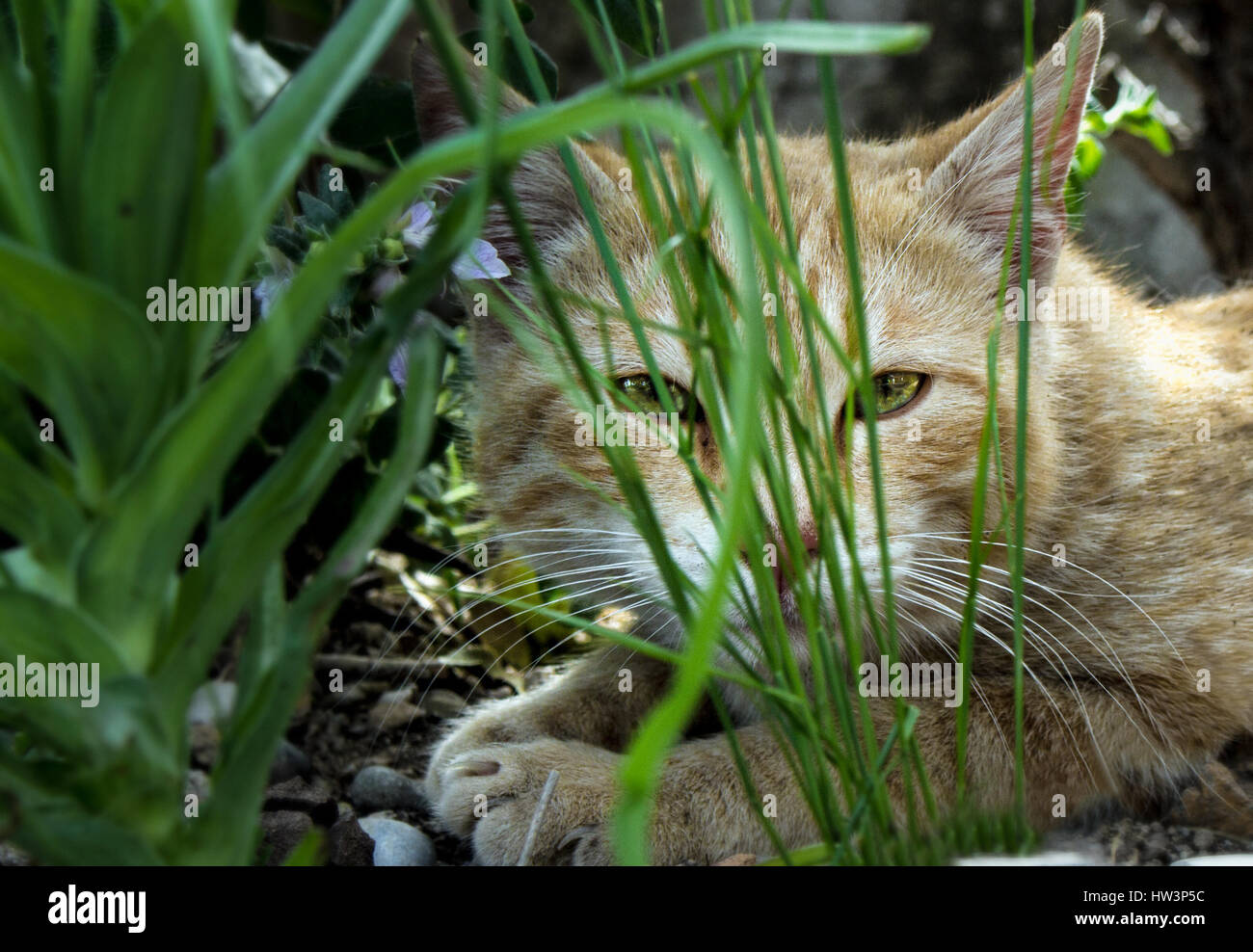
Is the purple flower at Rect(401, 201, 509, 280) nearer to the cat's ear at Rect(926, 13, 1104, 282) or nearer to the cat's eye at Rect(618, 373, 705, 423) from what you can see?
the cat's eye at Rect(618, 373, 705, 423)

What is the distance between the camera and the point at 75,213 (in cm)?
69

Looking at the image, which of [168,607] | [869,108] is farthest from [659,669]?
[869,108]

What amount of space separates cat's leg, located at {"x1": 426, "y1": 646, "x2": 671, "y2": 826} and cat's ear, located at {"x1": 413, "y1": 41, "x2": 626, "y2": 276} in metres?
0.68

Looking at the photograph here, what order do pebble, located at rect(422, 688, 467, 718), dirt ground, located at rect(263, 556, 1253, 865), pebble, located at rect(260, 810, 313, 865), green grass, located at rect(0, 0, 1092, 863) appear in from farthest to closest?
pebble, located at rect(422, 688, 467, 718) → dirt ground, located at rect(263, 556, 1253, 865) → pebble, located at rect(260, 810, 313, 865) → green grass, located at rect(0, 0, 1092, 863)

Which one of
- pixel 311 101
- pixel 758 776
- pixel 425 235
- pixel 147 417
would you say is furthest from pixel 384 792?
pixel 311 101

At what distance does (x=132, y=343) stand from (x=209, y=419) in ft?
0.21

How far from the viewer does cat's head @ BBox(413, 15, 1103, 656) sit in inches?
56.6

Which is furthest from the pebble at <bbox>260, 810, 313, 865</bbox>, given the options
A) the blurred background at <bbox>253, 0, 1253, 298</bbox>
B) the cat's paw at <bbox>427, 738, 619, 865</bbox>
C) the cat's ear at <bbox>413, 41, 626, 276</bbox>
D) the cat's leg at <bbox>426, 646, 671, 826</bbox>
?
the blurred background at <bbox>253, 0, 1253, 298</bbox>

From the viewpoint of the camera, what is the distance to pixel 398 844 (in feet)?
4.50

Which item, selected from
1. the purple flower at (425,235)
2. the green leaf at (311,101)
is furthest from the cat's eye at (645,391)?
the green leaf at (311,101)

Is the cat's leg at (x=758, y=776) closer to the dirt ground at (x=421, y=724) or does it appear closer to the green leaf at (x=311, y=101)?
the dirt ground at (x=421, y=724)

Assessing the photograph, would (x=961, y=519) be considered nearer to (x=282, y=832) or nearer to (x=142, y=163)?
(x=282, y=832)

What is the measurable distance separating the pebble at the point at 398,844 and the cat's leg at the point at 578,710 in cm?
15

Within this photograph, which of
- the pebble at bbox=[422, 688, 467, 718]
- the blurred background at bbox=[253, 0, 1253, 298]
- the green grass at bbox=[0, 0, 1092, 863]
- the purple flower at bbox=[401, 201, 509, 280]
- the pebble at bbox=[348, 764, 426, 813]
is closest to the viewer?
the green grass at bbox=[0, 0, 1092, 863]
